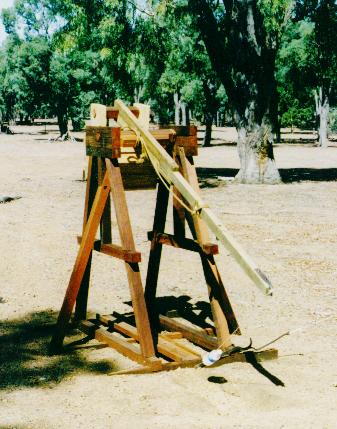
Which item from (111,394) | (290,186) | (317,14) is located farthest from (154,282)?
(317,14)

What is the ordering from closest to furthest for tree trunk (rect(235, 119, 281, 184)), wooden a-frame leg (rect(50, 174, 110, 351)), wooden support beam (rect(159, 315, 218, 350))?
1. wooden support beam (rect(159, 315, 218, 350))
2. wooden a-frame leg (rect(50, 174, 110, 351))
3. tree trunk (rect(235, 119, 281, 184))

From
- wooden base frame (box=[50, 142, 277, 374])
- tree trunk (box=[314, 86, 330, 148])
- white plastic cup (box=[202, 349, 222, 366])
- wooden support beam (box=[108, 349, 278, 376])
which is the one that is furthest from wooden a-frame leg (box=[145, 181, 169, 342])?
tree trunk (box=[314, 86, 330, 148])

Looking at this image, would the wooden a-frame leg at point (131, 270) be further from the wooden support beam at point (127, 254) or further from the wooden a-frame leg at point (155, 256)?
the wooden a-frame leg at point (155, 256)

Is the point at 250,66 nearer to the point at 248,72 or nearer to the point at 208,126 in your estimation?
the point at 248,72

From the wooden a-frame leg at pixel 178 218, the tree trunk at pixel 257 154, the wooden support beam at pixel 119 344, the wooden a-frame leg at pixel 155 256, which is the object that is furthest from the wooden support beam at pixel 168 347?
the tree trunk at pixel 257 154

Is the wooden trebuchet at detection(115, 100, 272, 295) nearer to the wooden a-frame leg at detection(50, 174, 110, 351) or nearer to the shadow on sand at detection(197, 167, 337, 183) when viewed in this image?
the wooden a-frame leg at detection(50, 174, 110, 351)

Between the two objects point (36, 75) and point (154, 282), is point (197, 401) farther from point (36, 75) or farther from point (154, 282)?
point (36, 75)

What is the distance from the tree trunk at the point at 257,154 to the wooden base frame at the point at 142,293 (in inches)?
512

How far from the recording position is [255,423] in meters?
3.68

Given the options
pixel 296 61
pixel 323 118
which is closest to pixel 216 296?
pixel 296 61

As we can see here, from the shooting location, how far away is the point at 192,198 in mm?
4230

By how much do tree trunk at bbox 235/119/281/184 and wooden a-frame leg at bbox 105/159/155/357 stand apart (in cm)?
1370

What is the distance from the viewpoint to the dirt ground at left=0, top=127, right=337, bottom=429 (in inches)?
151

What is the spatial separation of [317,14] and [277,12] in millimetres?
2297
